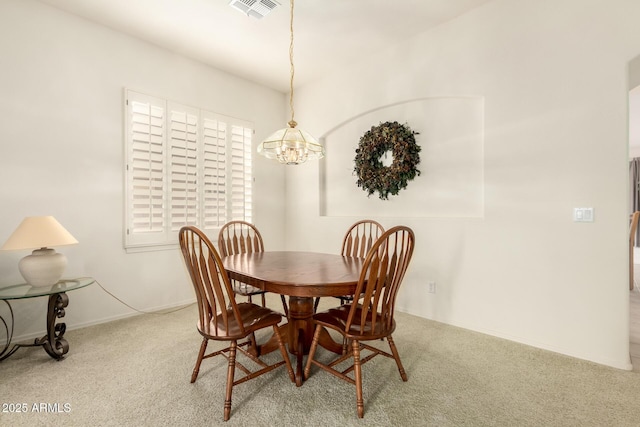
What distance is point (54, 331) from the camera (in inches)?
88.9

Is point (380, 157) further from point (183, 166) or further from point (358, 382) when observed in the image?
point (358, 382)

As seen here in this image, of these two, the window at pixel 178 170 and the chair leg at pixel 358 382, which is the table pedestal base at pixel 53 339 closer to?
the window at pixel 178 170

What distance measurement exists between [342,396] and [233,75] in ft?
12.6

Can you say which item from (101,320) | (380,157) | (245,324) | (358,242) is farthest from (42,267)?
(380,157)

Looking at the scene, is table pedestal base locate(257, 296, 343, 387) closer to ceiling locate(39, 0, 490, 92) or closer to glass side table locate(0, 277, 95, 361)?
glass side table locate(0, 277, 95, 361)

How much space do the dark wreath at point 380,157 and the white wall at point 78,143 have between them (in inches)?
82.2

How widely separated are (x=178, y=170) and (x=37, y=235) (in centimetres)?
144

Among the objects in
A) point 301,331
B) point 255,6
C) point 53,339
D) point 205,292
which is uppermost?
point 255,6

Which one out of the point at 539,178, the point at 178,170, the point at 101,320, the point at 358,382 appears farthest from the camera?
the point at 178,170

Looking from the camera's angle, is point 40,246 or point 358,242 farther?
point 358,242

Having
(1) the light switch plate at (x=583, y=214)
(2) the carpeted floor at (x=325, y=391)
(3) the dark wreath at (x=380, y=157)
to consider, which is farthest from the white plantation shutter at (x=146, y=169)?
(1) the light switch plate at (x=583, y=214)

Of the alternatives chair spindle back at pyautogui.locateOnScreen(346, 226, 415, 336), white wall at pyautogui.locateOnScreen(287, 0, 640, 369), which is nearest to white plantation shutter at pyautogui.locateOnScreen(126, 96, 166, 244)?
chair spindle back at pyautogui.locateOnScreen(346, 226, 415, 336)

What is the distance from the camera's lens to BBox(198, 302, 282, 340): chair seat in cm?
166

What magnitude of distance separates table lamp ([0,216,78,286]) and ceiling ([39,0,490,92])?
1957 millimetres
